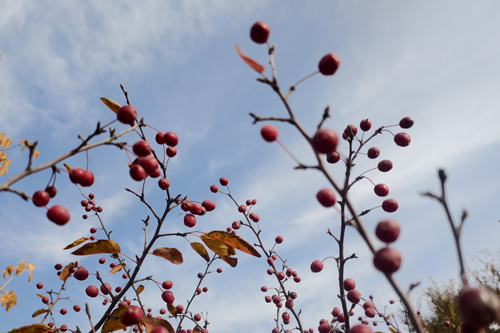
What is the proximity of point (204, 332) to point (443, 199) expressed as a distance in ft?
15.1

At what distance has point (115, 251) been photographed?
245 cm

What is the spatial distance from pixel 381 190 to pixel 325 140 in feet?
5.10

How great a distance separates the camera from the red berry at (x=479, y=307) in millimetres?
870

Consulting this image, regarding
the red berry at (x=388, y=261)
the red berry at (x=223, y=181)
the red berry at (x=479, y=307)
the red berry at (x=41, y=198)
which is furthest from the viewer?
the red berry at (x=223, y=181)

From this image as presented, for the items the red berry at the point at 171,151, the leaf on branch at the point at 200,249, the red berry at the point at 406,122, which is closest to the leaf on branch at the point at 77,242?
the leaf on branch at the point at 200,249

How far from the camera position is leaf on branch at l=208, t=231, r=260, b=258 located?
2287 millimetres

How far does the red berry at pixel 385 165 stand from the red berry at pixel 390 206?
529 mm

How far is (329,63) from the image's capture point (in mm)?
1665

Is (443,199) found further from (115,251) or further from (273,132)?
(115,251)

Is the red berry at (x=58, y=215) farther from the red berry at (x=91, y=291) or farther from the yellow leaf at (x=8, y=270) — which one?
the yellow leaf at (x=8, y=270)

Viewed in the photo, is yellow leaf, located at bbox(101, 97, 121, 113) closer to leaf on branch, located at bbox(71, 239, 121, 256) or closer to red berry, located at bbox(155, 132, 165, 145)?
red berry, located at bbox(155, 132, 165, 145)

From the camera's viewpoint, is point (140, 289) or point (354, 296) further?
point (140, 289)

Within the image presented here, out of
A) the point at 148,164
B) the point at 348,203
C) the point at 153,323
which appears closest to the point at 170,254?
the point at 153,323

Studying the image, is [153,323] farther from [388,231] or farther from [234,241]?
[388,231]
